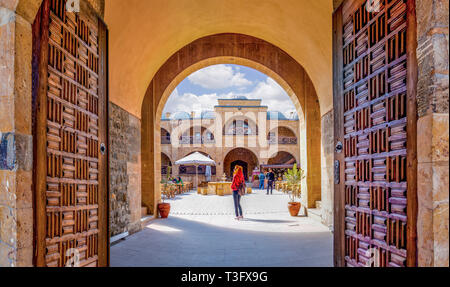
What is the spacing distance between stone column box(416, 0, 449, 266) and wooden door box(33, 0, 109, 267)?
2.89m

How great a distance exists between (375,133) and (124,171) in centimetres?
512

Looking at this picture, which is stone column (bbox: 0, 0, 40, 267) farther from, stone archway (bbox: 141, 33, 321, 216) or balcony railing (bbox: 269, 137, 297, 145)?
balcony railing (bbox: 269, 137, 297, 145)

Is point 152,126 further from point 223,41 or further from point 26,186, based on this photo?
point 26,186

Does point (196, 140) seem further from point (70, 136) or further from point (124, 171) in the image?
point (70, 136)

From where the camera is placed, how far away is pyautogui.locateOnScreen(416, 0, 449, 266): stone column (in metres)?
1.62

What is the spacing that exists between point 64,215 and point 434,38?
329 centimetres

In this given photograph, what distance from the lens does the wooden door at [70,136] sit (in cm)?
213

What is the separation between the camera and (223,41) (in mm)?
7883

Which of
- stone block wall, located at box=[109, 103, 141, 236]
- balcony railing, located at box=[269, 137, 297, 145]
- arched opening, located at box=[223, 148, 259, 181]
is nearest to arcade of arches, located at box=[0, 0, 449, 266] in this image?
stone block wall, located at box=[109, 103, 141, 236]

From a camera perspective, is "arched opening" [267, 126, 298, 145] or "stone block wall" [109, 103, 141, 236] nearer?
"stone block wall" [109, 103, 141, 236]

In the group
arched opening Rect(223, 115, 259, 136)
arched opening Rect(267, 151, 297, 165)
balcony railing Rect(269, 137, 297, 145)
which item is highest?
arched opening Rect(223, 115, 259, 136)

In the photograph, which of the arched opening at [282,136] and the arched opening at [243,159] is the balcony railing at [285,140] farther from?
the arched opening at [243,159]

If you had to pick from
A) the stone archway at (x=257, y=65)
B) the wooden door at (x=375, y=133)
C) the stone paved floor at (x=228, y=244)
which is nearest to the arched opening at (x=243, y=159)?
the stone archway at (x=257, y=65)

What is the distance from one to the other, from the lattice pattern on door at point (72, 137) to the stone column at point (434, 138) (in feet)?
9.59
